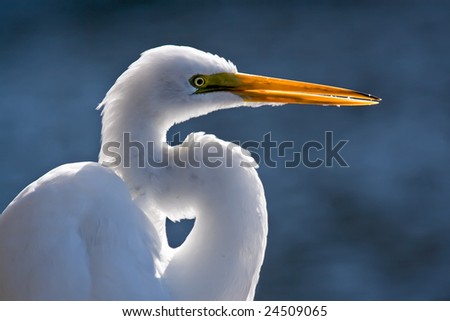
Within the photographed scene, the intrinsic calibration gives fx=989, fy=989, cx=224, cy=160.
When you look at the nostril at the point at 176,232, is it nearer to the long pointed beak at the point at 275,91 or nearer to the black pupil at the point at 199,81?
the long pointed beak at the point at 275,91

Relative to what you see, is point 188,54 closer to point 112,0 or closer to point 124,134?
point 124,134

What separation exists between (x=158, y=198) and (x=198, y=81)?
0.26 metres

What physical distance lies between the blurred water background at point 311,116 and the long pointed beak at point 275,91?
182 centimetres

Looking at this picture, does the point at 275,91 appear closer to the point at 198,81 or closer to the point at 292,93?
Answer: the point at 292,93

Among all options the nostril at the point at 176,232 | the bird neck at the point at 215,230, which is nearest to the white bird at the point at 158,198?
the bird neck at the point at 215,230

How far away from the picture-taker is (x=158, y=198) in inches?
80.8

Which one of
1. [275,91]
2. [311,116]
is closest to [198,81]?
[275,91]

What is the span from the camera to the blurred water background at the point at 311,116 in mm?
4195

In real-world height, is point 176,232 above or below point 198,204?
below

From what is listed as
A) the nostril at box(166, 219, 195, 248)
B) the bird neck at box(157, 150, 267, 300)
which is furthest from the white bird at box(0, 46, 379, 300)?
the nostril at box(166, 219, 195, 248)

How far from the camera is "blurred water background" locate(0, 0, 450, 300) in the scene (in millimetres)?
4195

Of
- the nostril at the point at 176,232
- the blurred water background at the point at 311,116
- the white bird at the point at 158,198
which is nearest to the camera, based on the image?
the white bird at the point at 158,198

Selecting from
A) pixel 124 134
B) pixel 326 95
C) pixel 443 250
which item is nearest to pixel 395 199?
pixel 443 250

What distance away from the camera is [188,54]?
2.03 m
